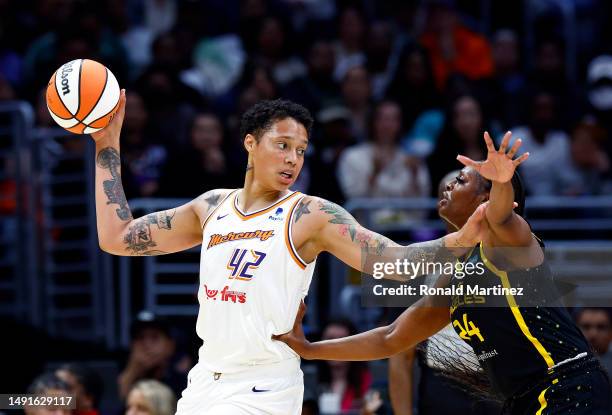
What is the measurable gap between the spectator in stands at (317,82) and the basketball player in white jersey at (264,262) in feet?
19.0

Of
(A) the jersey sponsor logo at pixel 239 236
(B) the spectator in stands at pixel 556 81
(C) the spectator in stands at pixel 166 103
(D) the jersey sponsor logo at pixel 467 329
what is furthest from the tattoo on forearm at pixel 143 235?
(B) the spectator in stands at pixel 556 81

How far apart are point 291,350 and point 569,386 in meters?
1.51

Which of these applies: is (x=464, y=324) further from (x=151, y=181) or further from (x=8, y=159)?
(x=8, y=159)

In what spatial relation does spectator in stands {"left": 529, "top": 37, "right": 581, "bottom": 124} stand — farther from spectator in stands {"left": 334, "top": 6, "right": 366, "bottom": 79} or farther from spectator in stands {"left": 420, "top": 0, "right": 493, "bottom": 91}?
spectator in stands {"left": 334, "top": 6, "right": 366, "bottom": 79}

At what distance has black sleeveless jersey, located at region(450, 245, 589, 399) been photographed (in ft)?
Answer: 18.3

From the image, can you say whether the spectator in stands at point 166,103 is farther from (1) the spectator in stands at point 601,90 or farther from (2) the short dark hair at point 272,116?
(2) the short dark hair at point 272,116

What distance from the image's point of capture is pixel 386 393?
8078 millimetres

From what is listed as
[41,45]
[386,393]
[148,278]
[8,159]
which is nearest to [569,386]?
[386,393]

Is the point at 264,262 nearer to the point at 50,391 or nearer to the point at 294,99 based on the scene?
the point at 50,391

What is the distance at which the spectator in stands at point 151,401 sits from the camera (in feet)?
26.9

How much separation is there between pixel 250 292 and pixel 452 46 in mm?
7917

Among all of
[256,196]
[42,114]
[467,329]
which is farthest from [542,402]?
[42,114]

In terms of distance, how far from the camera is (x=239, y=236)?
6.04 m

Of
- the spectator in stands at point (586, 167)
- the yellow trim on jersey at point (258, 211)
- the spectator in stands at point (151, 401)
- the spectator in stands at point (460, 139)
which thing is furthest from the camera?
the spectator in stands at point (586, 167)
